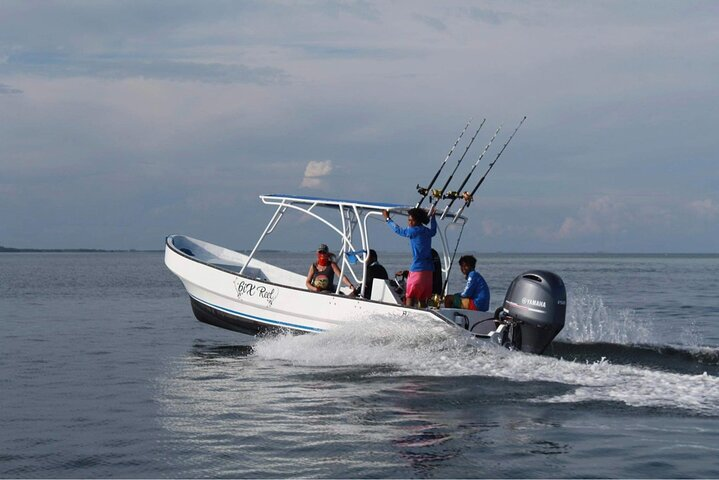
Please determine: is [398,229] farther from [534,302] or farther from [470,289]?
[534,302]

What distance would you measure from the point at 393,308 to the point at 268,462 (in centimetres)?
533

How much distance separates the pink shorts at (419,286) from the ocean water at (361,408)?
26.0 inches

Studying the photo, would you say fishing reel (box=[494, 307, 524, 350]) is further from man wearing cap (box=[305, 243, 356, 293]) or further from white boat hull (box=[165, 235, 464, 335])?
man wearing cap (box=[305, 243, 356, 293])

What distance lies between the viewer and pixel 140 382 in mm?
11734

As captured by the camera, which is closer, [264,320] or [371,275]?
[371,275]

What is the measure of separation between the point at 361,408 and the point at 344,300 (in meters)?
3.95

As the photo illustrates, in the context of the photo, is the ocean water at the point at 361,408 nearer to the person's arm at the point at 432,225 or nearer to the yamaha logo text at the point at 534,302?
the yamaha logo text at the point at 534,302

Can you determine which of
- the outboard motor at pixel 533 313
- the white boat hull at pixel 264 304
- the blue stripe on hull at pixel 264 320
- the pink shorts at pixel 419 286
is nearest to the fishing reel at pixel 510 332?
the outboard motor at pixel 533 313

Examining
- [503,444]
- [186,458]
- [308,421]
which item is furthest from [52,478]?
[503,444]

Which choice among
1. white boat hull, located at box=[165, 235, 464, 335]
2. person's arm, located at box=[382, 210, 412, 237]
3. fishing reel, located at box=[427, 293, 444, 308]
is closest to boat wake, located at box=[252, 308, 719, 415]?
white boat hull, located at box=[165, 235, 464, 335]

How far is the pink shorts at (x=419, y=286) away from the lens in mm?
12789

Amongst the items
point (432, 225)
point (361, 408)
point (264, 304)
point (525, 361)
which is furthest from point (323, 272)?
point (361, 408)

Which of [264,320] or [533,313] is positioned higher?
[533,313]

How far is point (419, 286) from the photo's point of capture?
12.8 meters
